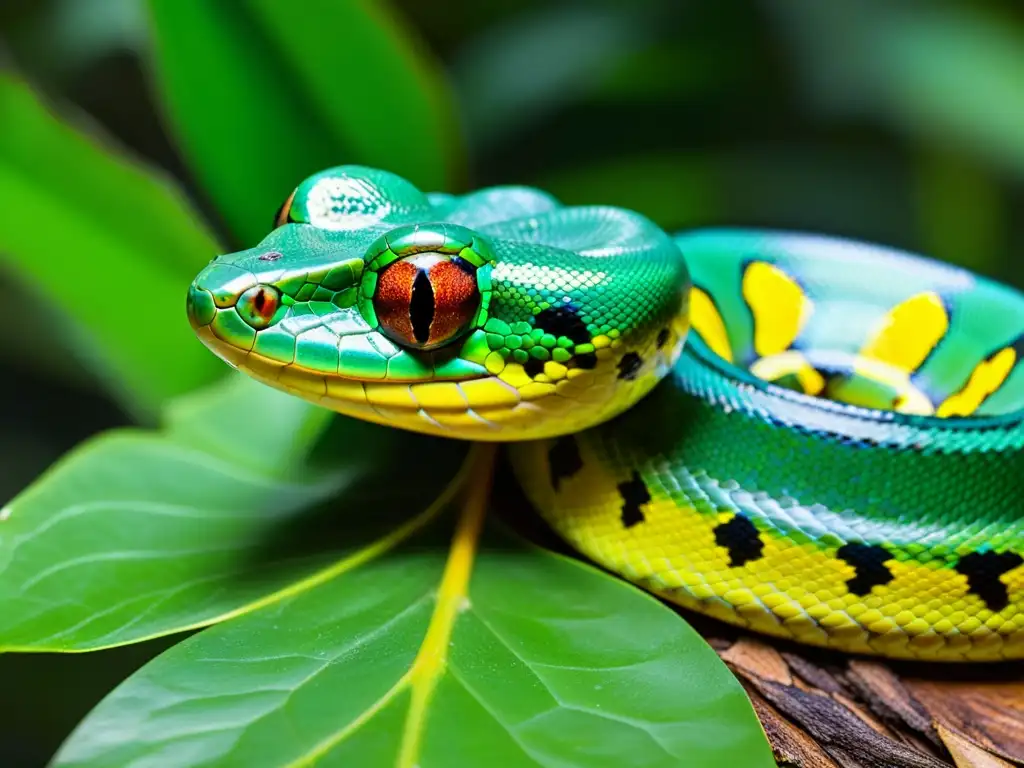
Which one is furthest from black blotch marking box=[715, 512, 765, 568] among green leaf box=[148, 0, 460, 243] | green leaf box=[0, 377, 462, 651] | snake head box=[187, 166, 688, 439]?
green leaf box=[148, 0, 460, 243]

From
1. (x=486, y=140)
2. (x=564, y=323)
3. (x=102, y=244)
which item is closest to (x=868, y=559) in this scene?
(x=564, y=323)

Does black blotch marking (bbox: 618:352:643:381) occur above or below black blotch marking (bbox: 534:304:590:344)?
below

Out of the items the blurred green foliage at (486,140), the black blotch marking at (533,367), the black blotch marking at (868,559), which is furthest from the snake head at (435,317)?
the blurred green foliage at (486,140)

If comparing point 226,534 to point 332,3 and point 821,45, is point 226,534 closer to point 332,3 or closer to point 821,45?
point 332,3

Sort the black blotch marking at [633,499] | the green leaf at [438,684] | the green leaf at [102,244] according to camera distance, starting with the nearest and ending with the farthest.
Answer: the green leaf at [438,684] → the black blotch marking at [633,499] → the green leaf at [102,244]

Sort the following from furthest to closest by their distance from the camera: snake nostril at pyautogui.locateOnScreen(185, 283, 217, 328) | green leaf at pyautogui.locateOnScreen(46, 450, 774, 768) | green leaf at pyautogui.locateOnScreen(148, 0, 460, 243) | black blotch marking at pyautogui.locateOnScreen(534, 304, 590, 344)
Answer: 1. green leaf at pyautogui.locateOnScreen(148, 0, 460, 243)
2. black blotch marking at pyautogui.locateOnScreen(534, 304, 590, 344)
3. snake nostril at pyautogui.locateOnScreen(185, 283, 217, 328)
4. green leaf at pyautogui.locateOnScreen(46, 450, 774, 768)

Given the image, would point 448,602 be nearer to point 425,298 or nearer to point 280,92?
point 425,298

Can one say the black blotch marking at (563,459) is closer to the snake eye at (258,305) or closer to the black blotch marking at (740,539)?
the black blotch marking at (740,539)

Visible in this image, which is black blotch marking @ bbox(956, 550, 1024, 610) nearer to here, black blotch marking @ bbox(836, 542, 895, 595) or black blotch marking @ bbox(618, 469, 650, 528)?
black blotch marking @ bbox(836, 542, 895, 595)
